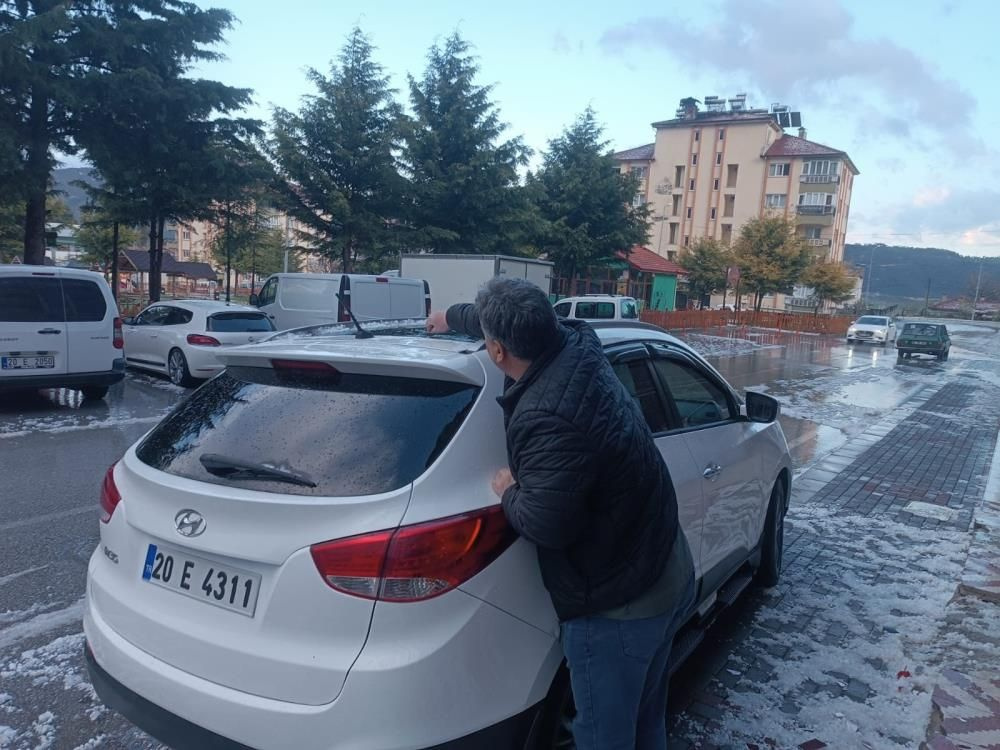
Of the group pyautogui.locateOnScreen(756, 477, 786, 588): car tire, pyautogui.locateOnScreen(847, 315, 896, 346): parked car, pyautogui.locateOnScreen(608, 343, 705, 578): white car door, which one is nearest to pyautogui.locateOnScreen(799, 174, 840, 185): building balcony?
pyautogui.locateOnScreen(847, 315, 896, 346): parked car

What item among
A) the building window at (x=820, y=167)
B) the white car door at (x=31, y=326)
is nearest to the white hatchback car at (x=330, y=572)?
the white car door at (x=31, y=326)

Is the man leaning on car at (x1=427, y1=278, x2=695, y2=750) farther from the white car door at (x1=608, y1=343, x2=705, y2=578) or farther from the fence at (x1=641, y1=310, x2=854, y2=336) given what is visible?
the fence at (x1=641, y1=310, x2=854, y2=336)

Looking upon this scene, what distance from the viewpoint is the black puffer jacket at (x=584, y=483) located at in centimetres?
188

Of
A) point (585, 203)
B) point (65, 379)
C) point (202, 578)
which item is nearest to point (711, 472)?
point (202, 578)

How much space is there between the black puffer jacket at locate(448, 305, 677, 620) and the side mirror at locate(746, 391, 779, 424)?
2.34 meters

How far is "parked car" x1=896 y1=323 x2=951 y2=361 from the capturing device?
30.9 metres

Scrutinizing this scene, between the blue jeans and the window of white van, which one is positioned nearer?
the blue jeans

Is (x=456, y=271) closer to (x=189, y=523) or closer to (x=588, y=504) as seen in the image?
(x=189, y=523)

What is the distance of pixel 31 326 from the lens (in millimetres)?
9062

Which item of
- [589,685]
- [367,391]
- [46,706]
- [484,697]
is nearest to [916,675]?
[589,685]

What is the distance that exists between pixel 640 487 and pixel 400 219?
2388cm

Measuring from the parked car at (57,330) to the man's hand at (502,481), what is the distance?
9018mm

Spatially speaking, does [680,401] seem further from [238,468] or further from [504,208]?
[504,208]

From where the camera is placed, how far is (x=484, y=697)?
203 cm
